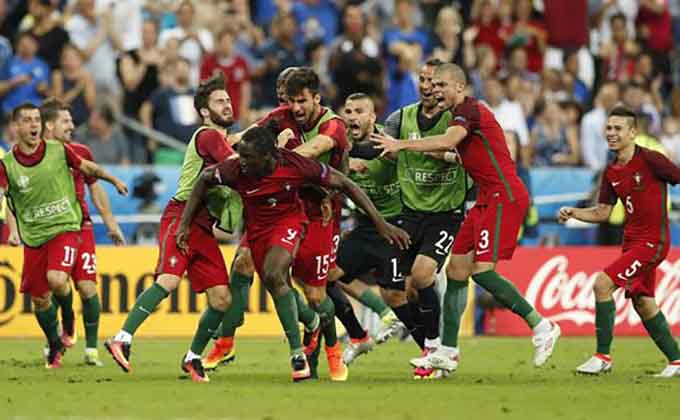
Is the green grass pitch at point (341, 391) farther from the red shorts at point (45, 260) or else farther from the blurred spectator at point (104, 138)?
the blurred spectator at point (104, 138)

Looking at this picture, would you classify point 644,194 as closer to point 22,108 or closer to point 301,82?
point 301,82

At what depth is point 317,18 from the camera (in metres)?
24.5

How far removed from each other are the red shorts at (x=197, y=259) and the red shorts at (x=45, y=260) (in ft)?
4.94

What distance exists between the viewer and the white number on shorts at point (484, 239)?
13742 mm

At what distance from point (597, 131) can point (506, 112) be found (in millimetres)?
1479

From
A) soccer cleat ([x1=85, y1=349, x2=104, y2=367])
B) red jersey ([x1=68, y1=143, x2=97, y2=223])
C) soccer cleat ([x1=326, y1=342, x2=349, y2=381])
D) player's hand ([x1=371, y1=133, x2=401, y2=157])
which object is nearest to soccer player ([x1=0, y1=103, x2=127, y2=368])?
red jersey ([x1=68, y1=143, x2=97, y2=223])

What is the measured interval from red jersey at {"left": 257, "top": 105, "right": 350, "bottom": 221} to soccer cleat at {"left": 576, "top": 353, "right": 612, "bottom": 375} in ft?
9.01

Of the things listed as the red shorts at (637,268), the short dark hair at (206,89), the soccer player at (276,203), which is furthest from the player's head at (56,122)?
the red shorts at (637,268)

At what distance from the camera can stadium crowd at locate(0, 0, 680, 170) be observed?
22234 millimetres

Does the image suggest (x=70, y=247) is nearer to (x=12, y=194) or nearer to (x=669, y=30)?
(x=12, y=194)

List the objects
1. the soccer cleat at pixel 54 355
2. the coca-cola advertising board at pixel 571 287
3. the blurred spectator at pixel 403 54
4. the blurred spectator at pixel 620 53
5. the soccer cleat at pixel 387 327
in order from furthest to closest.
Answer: the blurred spectator at pixel 620 53 → the blurred spectator at pixel 403 54 → the coca-cola advertising board at pixel 571 287 → the soccer cleat at pixel 387 327 → the soccer cleat at pixel 54 355

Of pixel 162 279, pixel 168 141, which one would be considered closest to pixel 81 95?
pixel 168 141

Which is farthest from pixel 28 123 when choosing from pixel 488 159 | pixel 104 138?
pixel 104 138

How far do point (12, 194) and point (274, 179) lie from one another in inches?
132
